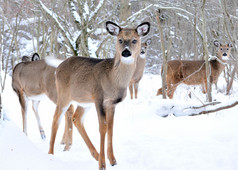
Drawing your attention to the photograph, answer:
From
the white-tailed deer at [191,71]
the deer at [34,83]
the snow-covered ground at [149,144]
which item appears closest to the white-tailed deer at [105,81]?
the snow-covered ground at [149,144]

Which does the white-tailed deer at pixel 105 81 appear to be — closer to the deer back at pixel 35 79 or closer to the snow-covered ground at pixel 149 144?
the snow-covered ground at pixel 149 144

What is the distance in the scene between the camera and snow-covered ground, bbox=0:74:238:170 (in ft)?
11.5

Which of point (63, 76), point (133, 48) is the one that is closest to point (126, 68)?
point (133, 48)

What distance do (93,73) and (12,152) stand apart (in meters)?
1.73

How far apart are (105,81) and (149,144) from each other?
3.87 feet

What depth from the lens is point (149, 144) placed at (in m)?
4.71

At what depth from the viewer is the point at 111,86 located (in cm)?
433

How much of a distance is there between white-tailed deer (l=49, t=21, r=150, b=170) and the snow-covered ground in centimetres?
40

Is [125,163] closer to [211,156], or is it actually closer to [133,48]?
[211,156]

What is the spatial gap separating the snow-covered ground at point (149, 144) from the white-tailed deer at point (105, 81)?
0.40 meters

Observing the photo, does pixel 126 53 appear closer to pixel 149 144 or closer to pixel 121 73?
pixel 121 73

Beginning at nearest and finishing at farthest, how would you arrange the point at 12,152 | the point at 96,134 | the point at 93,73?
1. the point at 12,152
2. the point at 93,73
3. the point at 96,134

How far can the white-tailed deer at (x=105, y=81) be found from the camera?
4297mm

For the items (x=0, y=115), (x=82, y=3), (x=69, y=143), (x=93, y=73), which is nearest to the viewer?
(x=0, y=115)
